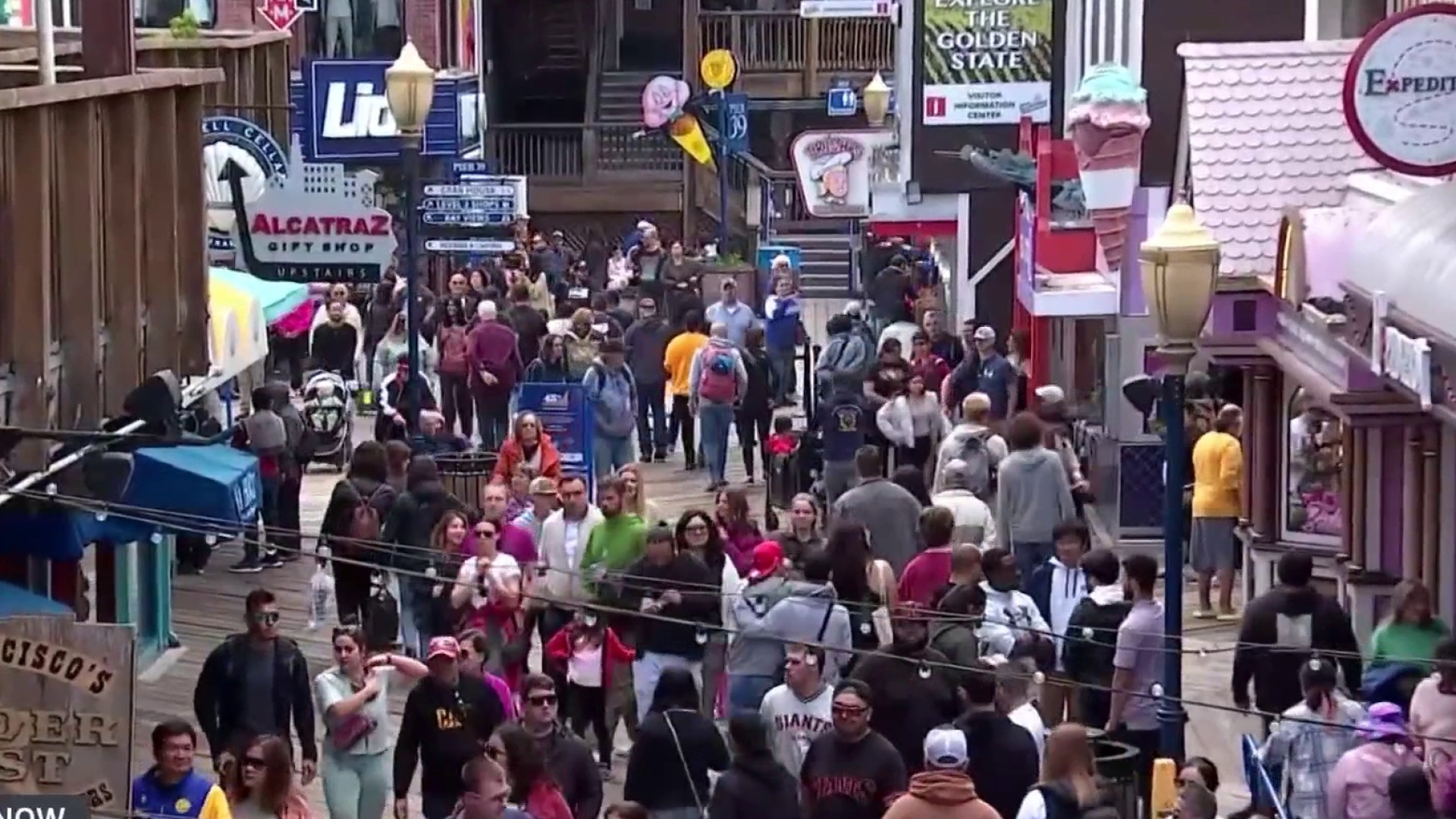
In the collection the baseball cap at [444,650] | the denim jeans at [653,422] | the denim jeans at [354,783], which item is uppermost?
the baseball cap at [444,650]

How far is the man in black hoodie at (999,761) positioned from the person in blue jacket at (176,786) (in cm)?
278

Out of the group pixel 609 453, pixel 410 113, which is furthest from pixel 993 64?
pixel 410 113

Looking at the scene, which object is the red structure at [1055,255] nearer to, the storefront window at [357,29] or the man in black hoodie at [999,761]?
the man in black hoodie at [999,761]

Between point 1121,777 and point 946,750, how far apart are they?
1.75 metres

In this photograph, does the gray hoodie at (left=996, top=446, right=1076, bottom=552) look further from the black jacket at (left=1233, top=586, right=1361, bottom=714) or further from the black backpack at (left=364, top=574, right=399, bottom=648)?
the black backpack at (left=364, top=574, right=399, bottom=648)

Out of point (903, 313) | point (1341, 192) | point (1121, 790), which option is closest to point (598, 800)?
point (1121, 790)

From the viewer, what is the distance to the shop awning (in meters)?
12.6

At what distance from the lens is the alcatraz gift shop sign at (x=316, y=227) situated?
21281 millimetres

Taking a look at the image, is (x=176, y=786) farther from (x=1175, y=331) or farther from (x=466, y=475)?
(x=466, y=475)

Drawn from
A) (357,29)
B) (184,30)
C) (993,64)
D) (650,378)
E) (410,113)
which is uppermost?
(184,30)

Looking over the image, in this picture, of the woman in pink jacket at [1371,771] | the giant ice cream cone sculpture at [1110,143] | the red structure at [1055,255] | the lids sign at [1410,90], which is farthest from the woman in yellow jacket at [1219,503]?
the woman in pink jacket at [1371,771]

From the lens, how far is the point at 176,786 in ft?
34.9

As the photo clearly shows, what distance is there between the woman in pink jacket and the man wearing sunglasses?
441 cm

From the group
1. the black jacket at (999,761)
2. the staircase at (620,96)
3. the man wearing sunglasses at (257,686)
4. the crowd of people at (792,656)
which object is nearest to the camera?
the crowd of people at (792,656)
